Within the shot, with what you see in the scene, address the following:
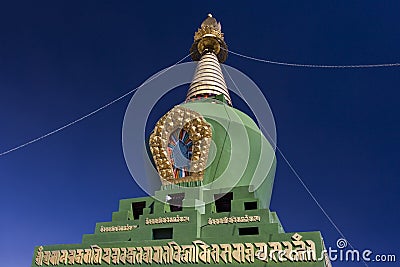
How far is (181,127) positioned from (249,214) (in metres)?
4.95

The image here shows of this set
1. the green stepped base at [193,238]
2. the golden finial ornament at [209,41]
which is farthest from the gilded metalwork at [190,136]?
the golden finial ornament at [209,41]

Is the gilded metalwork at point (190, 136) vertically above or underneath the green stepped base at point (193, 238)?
above

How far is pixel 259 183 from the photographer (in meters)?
15.1

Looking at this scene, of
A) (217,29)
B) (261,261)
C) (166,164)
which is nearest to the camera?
(261,261)

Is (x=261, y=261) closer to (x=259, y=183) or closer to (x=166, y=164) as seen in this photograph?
(x=259, y=183)

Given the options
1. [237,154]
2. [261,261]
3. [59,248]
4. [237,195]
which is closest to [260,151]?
[237,154]

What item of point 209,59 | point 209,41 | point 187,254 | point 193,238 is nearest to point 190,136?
point 193,238

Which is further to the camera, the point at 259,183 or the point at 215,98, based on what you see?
the point at 215,98

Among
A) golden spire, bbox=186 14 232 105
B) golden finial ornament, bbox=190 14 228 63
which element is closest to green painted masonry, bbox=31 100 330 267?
golden spire, bbox=186 14 232 105

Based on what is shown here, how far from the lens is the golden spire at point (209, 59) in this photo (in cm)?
1906

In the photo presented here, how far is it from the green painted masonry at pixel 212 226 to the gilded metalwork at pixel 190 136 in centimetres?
54

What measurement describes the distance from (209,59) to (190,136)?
721 cm

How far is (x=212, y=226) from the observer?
40.6ft

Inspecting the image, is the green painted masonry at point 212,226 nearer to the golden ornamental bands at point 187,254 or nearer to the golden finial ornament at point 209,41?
the golden ornamental bands at point 187,254
